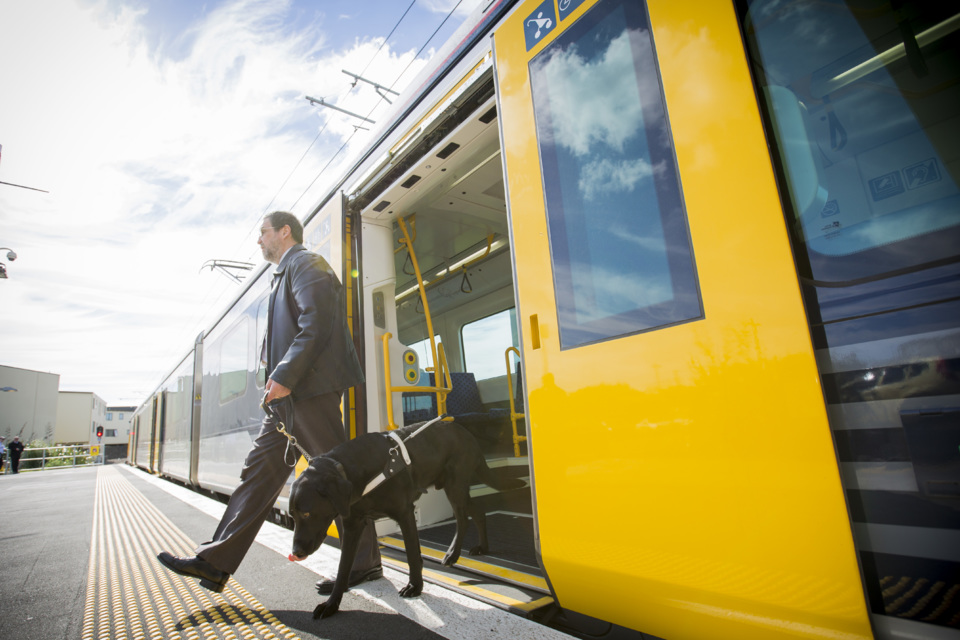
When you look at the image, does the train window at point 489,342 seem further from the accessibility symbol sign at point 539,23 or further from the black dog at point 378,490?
the accessibility symbol sign at point 539,23

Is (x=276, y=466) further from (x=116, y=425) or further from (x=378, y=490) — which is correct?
(x=116, y=425)

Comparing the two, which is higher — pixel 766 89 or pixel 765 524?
pixel 766 89

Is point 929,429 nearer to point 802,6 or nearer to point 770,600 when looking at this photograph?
point 770,600

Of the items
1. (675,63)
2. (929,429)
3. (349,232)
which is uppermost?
(349,232)

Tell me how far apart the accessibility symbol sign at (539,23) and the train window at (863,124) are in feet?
2.36

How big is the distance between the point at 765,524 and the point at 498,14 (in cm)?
209

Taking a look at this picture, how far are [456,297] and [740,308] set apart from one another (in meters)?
6.24

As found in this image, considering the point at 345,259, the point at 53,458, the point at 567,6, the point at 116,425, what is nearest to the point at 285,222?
the point at 345,259

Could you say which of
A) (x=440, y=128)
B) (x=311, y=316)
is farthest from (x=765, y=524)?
(x=440, y=128)

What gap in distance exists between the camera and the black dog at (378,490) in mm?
1889

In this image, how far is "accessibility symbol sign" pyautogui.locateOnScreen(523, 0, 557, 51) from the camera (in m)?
1.73

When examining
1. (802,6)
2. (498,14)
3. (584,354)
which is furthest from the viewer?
(498,14)

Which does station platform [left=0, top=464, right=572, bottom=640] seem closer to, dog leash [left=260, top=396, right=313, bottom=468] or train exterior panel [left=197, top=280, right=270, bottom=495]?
dog leash [left=260, top=396, right=313, bottom=468]

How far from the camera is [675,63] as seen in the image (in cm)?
133
